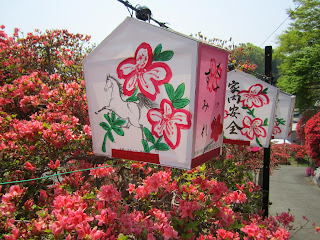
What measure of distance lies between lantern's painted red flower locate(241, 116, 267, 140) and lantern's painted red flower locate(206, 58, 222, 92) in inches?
71.8

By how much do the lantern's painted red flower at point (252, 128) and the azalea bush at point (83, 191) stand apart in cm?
72

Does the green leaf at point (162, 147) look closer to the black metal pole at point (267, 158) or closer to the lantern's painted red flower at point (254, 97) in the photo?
the lantern's painted red flower at point (254, 97)

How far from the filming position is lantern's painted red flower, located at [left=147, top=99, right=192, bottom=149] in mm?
1854

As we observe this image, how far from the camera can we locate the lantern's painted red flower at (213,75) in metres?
2.00

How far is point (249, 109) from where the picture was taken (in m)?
3.80

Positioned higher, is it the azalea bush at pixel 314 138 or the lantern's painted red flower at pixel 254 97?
the lantern's painted red flower at pixel 254 97

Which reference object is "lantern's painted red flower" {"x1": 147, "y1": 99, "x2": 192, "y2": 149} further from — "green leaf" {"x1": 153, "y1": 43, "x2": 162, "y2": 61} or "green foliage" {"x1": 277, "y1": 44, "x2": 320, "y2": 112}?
"green foliage" {"x1": 277, "y1": 44, "x2": 320, "y2": 112}

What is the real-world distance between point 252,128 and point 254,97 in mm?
435

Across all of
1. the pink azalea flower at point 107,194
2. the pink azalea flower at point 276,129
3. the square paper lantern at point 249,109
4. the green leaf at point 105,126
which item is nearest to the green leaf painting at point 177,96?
the green leaf at point 105,126

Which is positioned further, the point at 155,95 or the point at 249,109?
the point at 249,109

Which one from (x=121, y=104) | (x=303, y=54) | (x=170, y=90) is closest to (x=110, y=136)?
(x=121, y=104)

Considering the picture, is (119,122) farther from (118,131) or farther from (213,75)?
(213,75)

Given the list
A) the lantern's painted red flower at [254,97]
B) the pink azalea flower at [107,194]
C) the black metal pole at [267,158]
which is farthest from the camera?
the black metal pole at [267,158]

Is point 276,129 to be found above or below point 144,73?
below
